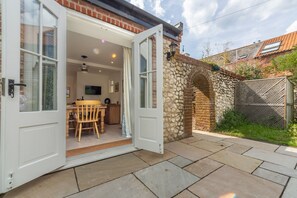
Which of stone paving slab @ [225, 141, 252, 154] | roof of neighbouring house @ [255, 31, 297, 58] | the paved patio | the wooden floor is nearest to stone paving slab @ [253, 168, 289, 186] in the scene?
the paved patio

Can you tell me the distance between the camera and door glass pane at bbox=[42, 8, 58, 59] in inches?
73.0

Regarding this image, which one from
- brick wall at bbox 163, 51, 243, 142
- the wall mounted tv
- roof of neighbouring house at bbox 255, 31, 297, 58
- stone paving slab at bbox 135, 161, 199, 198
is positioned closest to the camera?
stone paving slab at bbox 135, 161, 199, 198

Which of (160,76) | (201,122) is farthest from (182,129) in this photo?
(160,76)

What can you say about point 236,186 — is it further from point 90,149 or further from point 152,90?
point 90,149

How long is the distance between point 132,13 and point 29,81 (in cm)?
235

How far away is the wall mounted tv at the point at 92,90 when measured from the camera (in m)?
6.99

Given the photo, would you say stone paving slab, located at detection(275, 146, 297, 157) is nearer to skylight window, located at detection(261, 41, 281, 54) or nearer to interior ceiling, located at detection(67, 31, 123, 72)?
interior ceiling, located at detection(67, 31, 123, 72)

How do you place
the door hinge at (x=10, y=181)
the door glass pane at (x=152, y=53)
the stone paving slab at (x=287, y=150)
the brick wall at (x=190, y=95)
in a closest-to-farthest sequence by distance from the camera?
1. the door hinge at (x=10, y=181)
2. the door glass pane at (x=152, y=53)
3. the stone paving slab at (x=287, y=150)
4. the brick wall at (x=190, y=95)

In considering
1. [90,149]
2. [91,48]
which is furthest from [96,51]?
[90,149]

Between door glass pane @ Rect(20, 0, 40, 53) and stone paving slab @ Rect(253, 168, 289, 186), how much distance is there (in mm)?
3537

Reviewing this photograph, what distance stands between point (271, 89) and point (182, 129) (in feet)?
12.5

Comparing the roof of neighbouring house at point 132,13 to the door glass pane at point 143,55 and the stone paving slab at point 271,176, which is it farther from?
the stone paving slab at point 271,176

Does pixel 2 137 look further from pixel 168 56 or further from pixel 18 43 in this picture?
pixel 168 56

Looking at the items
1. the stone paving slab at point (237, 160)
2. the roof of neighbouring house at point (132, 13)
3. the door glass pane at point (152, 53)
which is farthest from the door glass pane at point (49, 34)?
the stone paving slab at point (237, 160)
